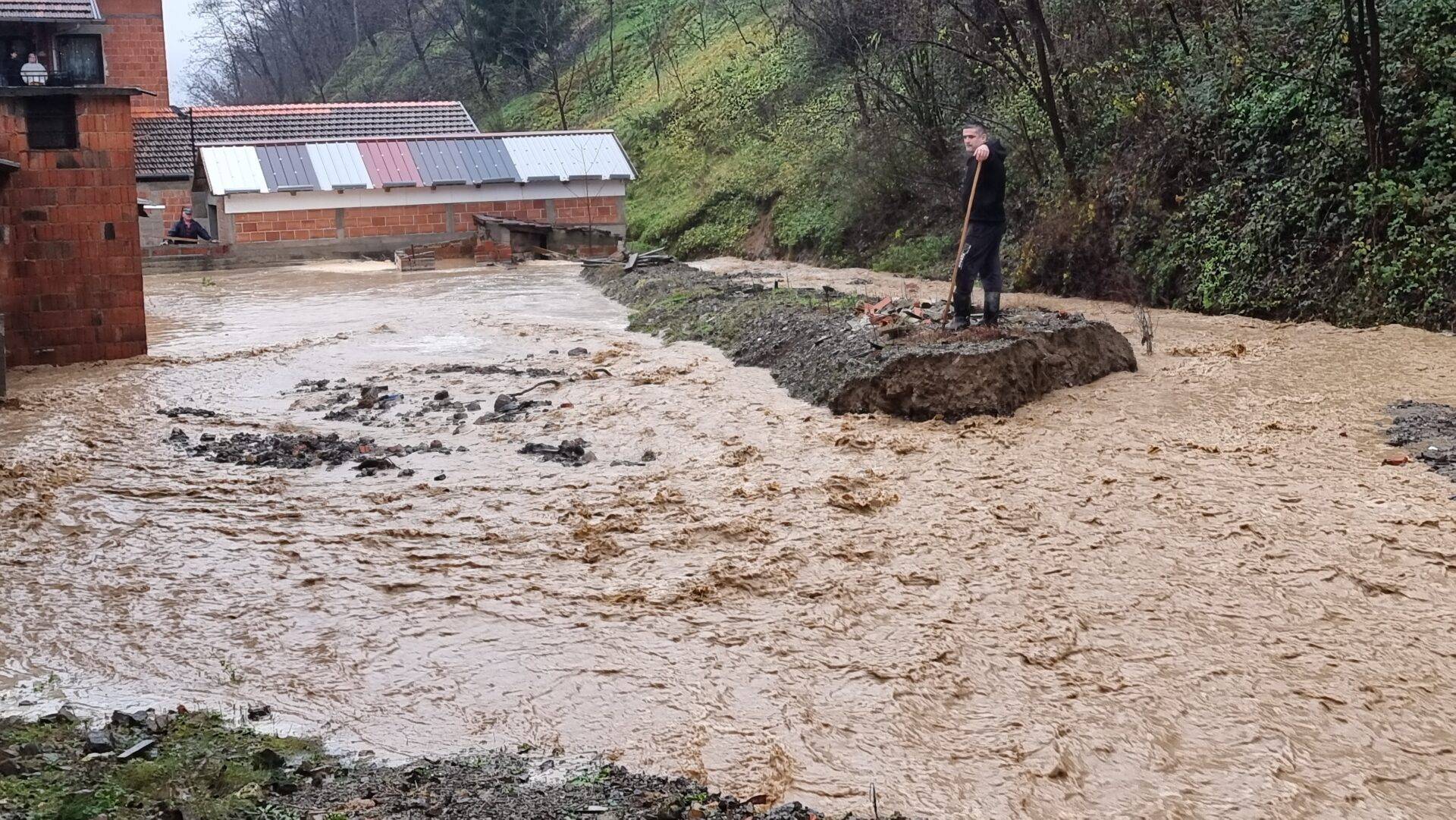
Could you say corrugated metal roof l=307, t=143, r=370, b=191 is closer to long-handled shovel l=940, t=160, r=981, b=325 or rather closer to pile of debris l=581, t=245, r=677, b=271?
pile of debris l=581, t=245, r=677, b=271

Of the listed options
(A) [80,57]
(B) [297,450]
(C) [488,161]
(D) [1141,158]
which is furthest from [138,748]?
(C) [488,161]

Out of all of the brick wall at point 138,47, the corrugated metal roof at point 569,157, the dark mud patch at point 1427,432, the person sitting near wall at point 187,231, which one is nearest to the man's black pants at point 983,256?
the dark mud patch at point 1427,432

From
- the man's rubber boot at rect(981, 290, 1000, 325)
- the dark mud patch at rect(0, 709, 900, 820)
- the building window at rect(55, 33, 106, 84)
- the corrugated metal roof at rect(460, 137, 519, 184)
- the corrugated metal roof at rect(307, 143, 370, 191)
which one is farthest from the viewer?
the corrugated metal roof at rect(460, 137, 519, 184)

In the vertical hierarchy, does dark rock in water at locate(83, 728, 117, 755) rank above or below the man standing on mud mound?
below

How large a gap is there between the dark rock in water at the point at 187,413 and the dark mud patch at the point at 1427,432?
374 inches

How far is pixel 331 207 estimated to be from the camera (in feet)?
98.2

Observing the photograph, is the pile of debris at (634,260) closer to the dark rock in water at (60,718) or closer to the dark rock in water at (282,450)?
the dark rock in water at (282,450)

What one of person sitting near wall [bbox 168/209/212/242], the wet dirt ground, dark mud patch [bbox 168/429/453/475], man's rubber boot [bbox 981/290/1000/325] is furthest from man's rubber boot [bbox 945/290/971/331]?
person sitting near wall [bbox 168/209/212/242]

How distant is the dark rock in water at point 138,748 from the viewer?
4.86 meters

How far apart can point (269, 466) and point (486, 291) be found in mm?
13034

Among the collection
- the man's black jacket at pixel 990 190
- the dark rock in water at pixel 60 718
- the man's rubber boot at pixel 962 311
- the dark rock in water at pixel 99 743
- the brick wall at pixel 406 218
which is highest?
the man's black jacket at pixel 990 190

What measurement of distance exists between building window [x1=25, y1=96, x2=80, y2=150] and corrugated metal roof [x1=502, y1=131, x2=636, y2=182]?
1620 centimetres

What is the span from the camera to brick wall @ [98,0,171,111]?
40.0 metres

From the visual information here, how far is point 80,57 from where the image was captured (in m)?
17.0
